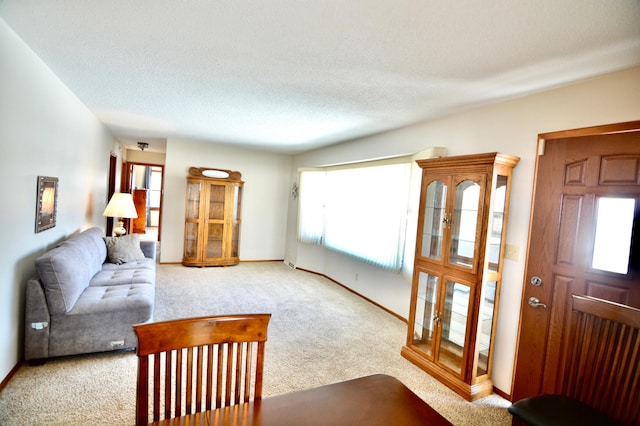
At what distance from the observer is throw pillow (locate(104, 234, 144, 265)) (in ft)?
13.7

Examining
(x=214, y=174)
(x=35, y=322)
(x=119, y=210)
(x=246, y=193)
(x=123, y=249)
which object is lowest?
(x=35, y=322)

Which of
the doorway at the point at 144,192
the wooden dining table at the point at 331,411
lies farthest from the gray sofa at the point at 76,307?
the doorway at the point at 144,192

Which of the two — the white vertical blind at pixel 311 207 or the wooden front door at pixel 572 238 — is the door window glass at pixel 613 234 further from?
the white vertical blind at pixel 311 207

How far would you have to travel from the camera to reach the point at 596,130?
217cm

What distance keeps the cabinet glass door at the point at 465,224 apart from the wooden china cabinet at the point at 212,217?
449 centimetres

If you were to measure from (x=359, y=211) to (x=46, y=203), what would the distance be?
11.5 feet

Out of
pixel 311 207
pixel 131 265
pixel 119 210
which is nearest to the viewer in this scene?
pixel 131 265

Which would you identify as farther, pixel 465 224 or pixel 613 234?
pixel 465 224

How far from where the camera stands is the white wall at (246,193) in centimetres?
616

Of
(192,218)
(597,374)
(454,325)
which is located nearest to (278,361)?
(454,325)

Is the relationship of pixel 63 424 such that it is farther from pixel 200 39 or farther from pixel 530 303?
pixel 530 303

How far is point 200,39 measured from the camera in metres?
2.02

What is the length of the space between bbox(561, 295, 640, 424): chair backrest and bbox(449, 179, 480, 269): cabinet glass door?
897mm

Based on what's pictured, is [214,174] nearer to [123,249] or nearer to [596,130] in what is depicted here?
[123,249]
